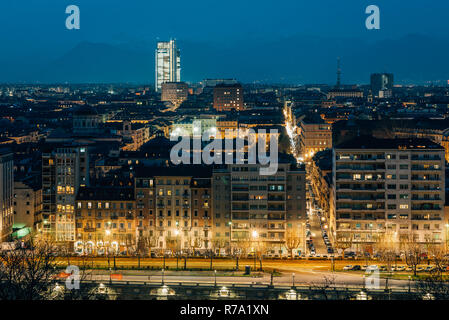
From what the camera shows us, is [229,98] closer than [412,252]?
No

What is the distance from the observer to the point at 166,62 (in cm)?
11106

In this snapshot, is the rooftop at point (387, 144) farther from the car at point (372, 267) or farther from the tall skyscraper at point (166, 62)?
the tall skyscraper at point (166, 62)

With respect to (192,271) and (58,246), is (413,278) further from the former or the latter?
(58,246)

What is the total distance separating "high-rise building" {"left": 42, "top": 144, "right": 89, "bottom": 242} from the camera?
57.5ft

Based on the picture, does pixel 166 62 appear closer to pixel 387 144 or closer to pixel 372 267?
pixel 387 144

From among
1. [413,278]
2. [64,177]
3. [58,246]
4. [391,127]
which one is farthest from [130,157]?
[391,127]

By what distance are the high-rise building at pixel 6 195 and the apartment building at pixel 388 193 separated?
29.7 ft

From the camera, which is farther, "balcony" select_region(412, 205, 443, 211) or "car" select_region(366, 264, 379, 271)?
"balcony" select_region(412, 205, 443, 211)

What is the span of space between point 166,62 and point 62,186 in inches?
3745

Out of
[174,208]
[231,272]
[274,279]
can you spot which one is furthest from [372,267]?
[174,208]

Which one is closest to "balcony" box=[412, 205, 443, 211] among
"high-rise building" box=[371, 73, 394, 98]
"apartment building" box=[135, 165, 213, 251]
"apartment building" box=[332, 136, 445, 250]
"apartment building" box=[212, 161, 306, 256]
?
"apartment building" box=[332, 136, 445, 250]

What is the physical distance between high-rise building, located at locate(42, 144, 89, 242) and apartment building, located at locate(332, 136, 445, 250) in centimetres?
729

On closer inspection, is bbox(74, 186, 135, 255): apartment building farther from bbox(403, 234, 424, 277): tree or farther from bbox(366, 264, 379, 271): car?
bbox(403, 234, 424, 277): tree

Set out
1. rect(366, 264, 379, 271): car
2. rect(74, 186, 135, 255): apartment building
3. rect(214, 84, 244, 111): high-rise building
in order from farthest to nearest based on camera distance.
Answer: rect(214, 84, 244, 111): high-rise building
rect(74, 186, 135, 255): apartment building
rect(366, 264, 379, 271): car
